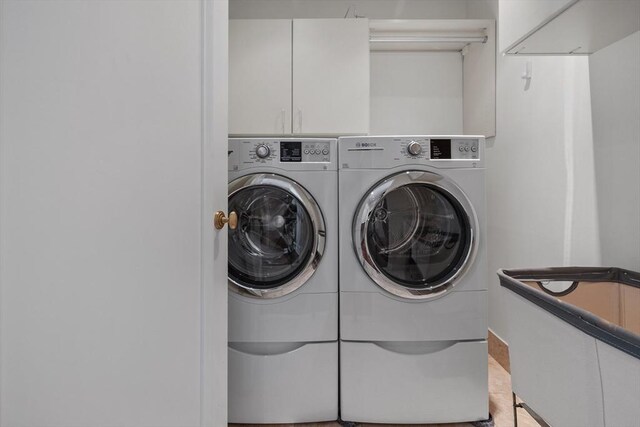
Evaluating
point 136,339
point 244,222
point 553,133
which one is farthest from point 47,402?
point 553,133

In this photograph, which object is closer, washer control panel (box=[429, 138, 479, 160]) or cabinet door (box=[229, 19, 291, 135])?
washer control panel (box=[429, 138, 479, 160])

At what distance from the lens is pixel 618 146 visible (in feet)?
4.17

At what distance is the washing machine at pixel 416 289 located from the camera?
1.56 metres

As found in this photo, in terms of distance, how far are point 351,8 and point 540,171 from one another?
1.82m

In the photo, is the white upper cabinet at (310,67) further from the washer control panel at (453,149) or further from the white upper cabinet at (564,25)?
the white upper cabinet at (564,25)

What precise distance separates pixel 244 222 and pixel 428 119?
1748 millimetres

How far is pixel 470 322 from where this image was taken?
1.57 m

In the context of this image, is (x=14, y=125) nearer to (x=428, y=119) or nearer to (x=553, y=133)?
(x=553, y=133)

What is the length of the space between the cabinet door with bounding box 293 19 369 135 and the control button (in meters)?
0.77

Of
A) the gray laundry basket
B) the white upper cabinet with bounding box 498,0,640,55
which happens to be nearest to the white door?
the gray laundry basket

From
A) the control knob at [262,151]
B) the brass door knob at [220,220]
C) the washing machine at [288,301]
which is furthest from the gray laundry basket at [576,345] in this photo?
the control knob at [262,151]

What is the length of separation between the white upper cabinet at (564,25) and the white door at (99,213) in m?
0.97

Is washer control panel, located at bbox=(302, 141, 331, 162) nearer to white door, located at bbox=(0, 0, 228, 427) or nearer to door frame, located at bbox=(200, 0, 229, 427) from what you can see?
door frame, located at bbox=(200, 0, 229, 427)

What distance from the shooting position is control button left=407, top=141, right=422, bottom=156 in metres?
1.55
